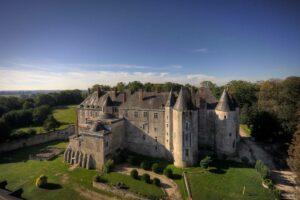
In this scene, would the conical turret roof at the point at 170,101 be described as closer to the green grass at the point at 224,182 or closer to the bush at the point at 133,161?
the green grass at the point at 224,182

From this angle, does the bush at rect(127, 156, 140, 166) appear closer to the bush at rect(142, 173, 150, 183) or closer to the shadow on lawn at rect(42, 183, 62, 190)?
the bush at rect(142, 173, 150, 183)

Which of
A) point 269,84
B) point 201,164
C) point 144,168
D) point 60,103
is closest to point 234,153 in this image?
point 201,164

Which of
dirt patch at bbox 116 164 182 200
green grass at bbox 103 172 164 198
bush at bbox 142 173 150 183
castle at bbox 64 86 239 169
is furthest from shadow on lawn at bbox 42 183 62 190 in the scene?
bush at bbox 142 173 150 183

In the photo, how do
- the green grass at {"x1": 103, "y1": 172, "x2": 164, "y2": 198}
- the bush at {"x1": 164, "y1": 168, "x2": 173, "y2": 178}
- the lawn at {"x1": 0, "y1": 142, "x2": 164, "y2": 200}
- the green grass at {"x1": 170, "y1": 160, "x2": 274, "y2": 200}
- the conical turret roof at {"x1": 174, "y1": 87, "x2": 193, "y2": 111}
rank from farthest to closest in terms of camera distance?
the conical turret roof at {"x1": 174, "y1": 87, "x2": 193, "y2": 111}, the bush at {"x1": 164, "y1": 168, "x2": 173, "y2": 178}, the lawn at {"x1": 0, "y1": 142, "x2": 164, "y2": 200}, the green grass at {"x1": 103, "y1": 172, "x2": 164, "y2": 198}, the green grass at {"x1": 170, "y1": 160, "x2": 274, "y2": 200}

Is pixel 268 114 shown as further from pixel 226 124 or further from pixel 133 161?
pixel 133 161

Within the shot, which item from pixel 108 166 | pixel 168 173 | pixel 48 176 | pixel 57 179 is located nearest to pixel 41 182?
pixel 57 179

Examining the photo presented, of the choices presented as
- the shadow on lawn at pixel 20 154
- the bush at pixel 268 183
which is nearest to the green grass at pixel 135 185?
the bush at pixel 268 183

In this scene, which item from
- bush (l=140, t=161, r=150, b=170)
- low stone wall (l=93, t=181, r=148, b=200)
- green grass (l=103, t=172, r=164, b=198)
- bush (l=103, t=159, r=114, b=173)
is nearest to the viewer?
low stone wall (l=93, t=181, r=148, b=200)
